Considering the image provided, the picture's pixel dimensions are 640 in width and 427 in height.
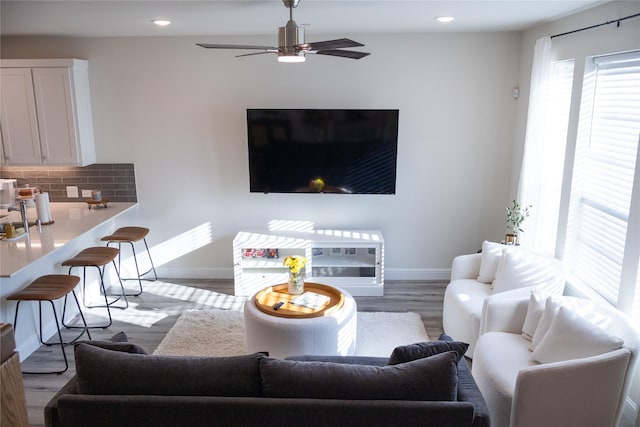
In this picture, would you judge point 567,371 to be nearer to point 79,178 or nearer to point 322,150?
point 322,150

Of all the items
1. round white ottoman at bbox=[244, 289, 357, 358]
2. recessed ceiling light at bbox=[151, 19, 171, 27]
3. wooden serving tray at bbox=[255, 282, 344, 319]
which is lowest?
round white ottoman at bbox=[244, 289, 357, 358]

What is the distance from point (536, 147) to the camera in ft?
14.1

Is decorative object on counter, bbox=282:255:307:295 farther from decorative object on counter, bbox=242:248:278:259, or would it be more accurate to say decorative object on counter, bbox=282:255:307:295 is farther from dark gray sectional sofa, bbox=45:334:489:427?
dark gray sectional sofa, bbox=45:334:489:427

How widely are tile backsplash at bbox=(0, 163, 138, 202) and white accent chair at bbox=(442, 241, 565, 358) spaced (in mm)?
3684

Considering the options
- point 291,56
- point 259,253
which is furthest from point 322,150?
point 291,56

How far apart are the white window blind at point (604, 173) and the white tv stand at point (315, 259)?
6.31ft

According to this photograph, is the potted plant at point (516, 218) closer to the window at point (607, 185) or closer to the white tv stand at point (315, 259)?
the window at point (607, 185)

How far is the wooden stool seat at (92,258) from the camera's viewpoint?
4.25 meters

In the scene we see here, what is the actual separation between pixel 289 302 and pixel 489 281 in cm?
179

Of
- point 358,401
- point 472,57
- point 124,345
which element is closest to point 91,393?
point 124,345

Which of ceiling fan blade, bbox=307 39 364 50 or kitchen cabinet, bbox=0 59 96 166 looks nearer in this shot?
ceiling fan blade, bbox=307 39 364 50

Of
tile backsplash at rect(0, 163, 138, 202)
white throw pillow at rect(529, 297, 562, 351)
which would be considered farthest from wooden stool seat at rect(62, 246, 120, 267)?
white throw pillow at rect(529, 297, 562, 351)

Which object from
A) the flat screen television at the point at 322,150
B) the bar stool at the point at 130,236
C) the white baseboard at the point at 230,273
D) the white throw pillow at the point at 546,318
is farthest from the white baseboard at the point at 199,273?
the white throw pillow at the point at 546,318

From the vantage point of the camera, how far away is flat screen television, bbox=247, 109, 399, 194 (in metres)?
4.99
